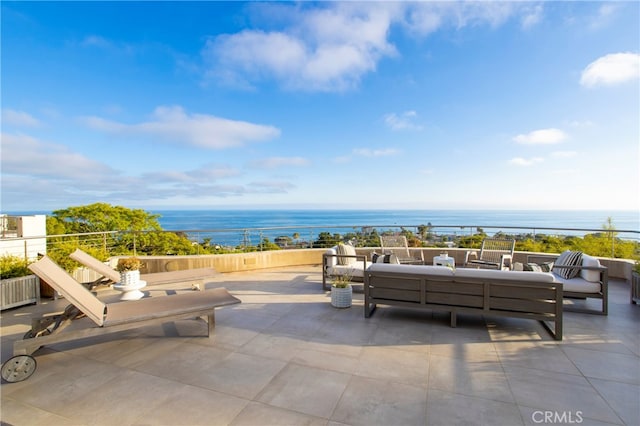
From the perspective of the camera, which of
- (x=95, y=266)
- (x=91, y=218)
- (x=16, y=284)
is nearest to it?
(x=16, y=284)

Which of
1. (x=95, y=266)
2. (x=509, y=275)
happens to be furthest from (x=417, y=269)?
(x=95, y=266)

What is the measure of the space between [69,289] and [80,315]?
62 centimetres

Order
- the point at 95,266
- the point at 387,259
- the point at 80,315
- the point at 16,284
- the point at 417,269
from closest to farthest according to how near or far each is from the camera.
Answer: the point at 80,315
the point at 417,269
the point at 16,284
the point at 95,266
the point at 387,259

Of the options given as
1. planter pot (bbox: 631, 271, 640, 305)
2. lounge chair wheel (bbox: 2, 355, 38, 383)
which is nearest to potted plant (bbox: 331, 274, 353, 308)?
lounge chair wheel (bbox: 2, 355, 38, 383)

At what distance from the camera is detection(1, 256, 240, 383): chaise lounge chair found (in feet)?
8.20

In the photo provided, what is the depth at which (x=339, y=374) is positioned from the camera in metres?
2.48

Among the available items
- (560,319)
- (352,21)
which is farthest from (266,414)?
(352,21)

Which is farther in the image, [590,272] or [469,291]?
[590,272]

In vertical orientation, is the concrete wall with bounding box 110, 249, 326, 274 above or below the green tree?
below

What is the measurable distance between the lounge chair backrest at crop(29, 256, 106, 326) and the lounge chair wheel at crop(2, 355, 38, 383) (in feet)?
1.76

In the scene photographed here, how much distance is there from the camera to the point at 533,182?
19.7 meters

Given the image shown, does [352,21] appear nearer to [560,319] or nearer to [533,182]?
[560,319]

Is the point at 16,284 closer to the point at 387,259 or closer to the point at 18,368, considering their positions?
the point at 18,368

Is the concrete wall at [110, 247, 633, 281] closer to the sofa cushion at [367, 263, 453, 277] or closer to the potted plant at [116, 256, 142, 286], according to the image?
the potted plant at [116, 256, 142, 286]
